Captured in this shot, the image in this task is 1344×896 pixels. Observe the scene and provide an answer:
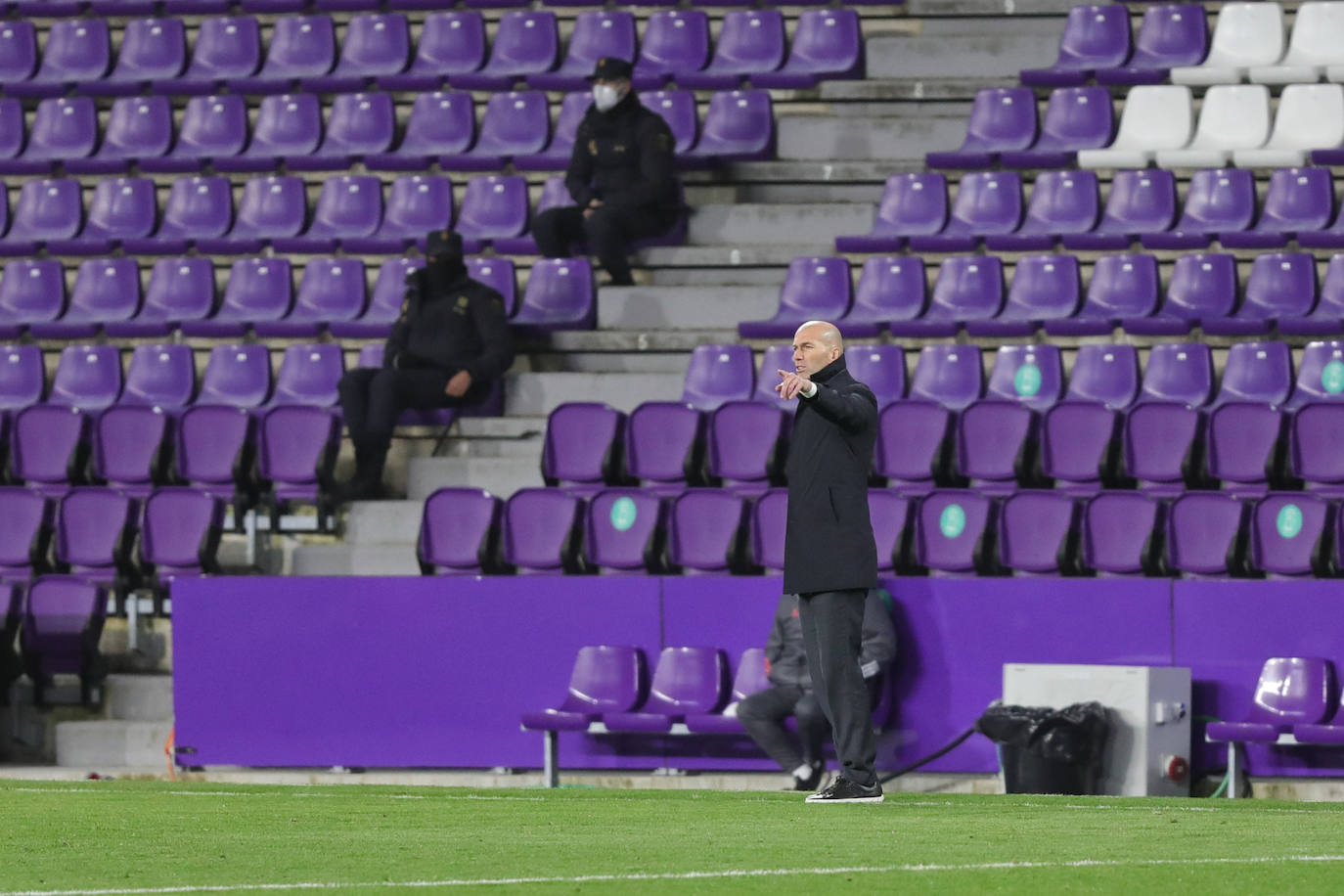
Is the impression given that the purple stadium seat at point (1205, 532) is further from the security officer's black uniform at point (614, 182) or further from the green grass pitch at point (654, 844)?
the security officer's black uniform at point (614, 182)

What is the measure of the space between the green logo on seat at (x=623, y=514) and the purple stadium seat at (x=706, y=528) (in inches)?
8.5

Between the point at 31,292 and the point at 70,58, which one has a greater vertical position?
the point at 70,58

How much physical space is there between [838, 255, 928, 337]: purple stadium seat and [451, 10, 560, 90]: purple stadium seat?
367cm

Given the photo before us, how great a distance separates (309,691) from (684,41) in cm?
635

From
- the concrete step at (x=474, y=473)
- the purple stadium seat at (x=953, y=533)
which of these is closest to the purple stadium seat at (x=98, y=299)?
the concrete step at (x=474, y=473)

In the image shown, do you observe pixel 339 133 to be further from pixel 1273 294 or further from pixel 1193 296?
pixel 1273 294

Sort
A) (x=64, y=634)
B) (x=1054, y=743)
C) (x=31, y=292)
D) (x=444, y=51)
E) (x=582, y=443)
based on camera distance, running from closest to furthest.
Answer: (x=1054, y=743), (x=64, y=634), (x=582, y=443), (x=31, y=292), (x=444, y=51)

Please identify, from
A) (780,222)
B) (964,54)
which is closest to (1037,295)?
(780,222)

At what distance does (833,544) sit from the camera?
8180 mm

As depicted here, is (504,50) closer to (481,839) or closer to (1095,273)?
(1095,273)

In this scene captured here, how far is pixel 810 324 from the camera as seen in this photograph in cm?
821

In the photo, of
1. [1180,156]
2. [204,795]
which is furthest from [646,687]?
[1180,156]

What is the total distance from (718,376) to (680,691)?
2851 millimetres

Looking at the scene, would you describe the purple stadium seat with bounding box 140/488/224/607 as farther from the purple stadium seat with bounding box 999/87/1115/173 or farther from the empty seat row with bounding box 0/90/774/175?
the purple stadium seat with bounding box 999/87/1115/173
